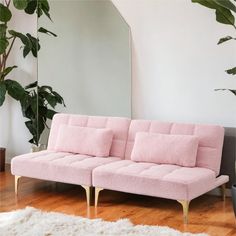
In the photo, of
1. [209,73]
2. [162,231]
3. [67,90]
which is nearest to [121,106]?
[67,90]

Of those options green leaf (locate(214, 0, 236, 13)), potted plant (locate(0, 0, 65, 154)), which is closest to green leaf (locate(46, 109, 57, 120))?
potted plant (locate(0, 0, 65, 154))

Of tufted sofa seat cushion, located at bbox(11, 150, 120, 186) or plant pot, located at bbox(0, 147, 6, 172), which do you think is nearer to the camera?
tufted sofa seat cushion, located at bbox(11, 150, 120, 186)

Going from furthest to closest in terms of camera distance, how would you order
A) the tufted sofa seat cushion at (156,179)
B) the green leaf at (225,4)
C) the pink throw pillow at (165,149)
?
the pink throw pillow at (165,149) < the tufted sofa seat cushion at (156,179) < the green leaf at (225,4)

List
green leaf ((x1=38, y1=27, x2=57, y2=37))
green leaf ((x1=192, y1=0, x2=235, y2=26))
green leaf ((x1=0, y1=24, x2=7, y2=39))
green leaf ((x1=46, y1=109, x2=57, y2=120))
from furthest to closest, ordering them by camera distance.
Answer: green leaf ((x1=0, y1=24, x2=7, y2=39))
green leaf ((x1=46, y1=109, x2=57, y2=120))
green leaf ((x1=38, y1=27, x2=57, y2=37))
green leaf ((x1=192, y1=0, x2=235, y2=26))

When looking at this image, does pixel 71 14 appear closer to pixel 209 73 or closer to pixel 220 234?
pixel 209 73

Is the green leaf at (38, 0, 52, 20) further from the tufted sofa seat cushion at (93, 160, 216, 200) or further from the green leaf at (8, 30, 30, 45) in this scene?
the tufted sofa seat cushion at (93, 160, 216, 200)

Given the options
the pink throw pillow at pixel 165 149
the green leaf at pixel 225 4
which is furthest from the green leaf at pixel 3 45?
the green leaf at pixel 225 4

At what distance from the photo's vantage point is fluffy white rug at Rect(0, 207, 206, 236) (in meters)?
3.53

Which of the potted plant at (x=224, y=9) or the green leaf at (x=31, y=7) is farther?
the green leaf at (x=31, y=7)

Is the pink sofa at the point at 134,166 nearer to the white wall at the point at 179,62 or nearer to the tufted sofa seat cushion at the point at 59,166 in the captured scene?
the tufted sofa seat cushion at the point at 59,166

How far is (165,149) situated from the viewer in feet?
14.6

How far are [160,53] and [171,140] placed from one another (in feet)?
3.22

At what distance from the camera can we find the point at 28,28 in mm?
6000

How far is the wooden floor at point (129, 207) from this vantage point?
3.86 meters
